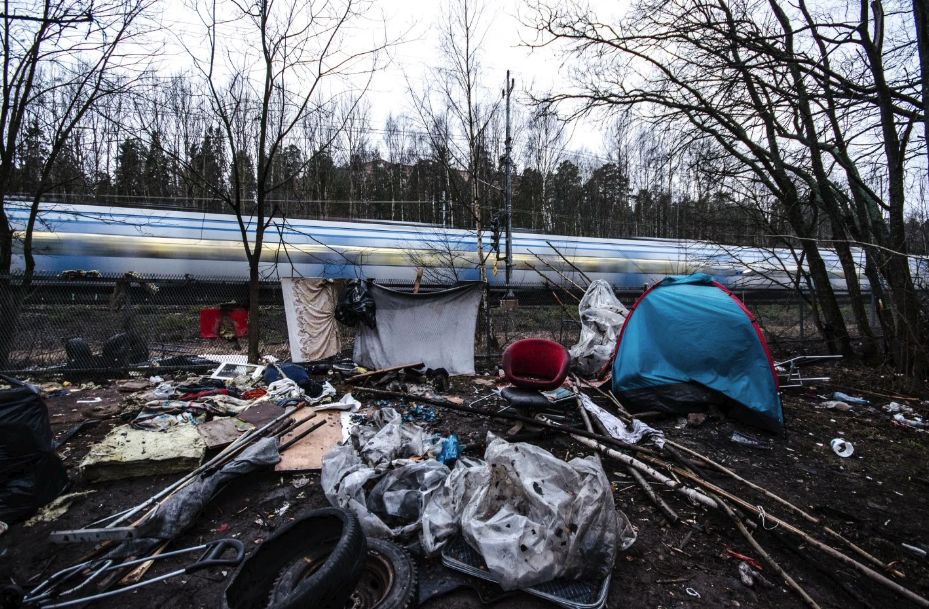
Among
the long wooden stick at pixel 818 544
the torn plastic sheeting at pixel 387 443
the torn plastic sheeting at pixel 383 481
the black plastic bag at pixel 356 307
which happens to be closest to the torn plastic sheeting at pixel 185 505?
the torn plastic sheeting at pixel 383 481

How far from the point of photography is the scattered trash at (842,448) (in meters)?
4.66

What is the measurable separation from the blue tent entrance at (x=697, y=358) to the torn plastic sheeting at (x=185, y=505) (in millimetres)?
4552

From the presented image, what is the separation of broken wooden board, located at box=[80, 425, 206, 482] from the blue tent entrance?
5.09m

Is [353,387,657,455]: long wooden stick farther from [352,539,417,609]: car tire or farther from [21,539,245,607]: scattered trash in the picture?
[21,539,245,607]: scattered trash

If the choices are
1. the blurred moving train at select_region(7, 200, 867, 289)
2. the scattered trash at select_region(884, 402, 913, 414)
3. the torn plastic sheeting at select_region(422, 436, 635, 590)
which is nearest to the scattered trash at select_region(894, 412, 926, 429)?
the scattered trash at select_region(884, 402, 913, 414)

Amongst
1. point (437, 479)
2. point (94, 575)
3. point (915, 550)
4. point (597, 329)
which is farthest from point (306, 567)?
point (597, 329)

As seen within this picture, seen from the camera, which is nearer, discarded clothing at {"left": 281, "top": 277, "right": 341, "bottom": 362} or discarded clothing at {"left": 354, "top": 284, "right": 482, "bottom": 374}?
discarded clothing at {"left": 281, "top": 277, "right": 341, "bottom": 362}

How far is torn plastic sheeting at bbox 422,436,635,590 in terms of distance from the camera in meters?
2.42

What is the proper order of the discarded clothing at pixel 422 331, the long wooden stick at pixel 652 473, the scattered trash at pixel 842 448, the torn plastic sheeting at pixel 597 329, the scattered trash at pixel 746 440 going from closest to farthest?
the long wooden stick at pixel 652 473 < the scattered trash at pixel 842 448 < the scattered trash at pixel 746 440 < the torn plastic sheeting at pixel 597 329 < the discarded clothing at pixel 422 331

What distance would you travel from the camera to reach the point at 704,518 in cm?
330

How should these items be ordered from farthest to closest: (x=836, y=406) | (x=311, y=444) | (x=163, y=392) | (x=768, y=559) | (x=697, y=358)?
(x=836, y=406) < (x=163, y=392) < (x=697, y=358) < (x=311, y=444) < (x=768, y=559)

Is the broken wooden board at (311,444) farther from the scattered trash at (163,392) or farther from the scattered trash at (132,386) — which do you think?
the scattered trash at (132,386)

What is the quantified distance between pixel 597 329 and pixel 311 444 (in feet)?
17.0

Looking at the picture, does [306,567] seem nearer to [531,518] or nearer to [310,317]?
[531,518]
